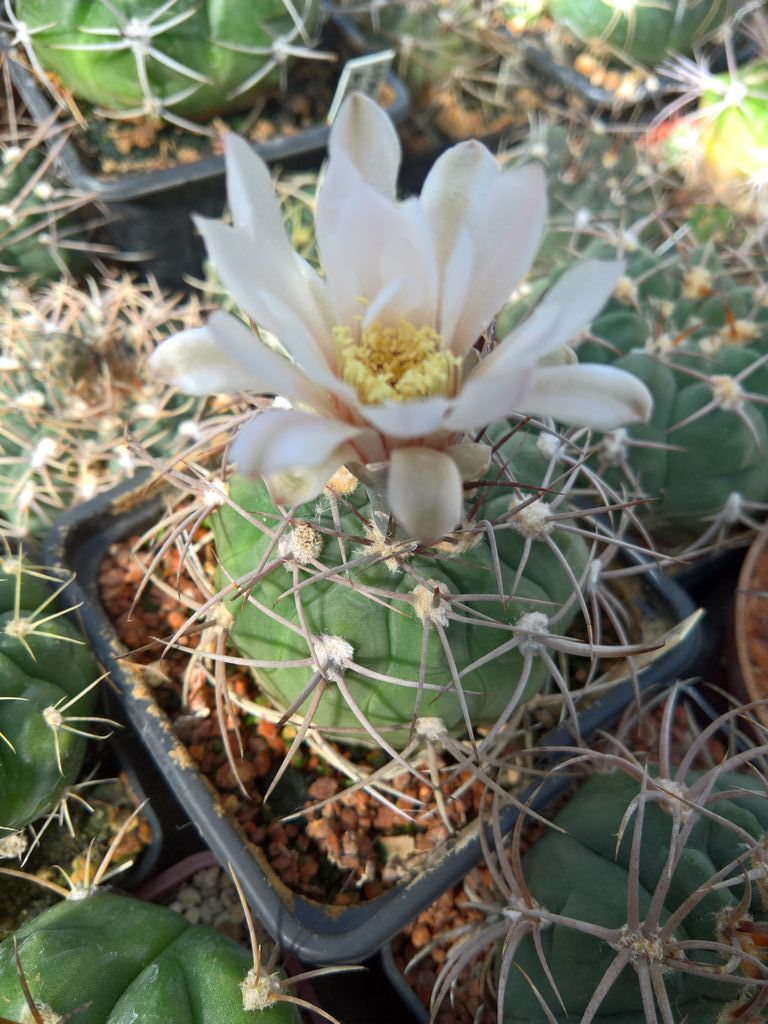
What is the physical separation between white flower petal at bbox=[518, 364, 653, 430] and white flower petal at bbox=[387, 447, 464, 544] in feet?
0.18

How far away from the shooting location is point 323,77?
1307 mm

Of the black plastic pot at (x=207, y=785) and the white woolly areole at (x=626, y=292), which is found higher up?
the white woolly areole at (x=626, y=292)

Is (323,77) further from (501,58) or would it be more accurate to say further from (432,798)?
(432,798)

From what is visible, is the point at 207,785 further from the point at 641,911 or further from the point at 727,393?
the point at 727,393

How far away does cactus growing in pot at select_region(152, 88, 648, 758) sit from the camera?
0.36 m

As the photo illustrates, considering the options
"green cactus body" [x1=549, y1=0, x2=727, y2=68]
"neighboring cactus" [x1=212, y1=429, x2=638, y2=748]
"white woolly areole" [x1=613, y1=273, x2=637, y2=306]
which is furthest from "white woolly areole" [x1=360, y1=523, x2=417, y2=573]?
"green cactus body" [x1=549, y1=0, x2=727, y2=68]

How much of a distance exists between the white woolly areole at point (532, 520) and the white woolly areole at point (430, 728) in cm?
17

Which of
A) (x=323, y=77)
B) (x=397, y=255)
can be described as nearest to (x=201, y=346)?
(x=397, y=255)

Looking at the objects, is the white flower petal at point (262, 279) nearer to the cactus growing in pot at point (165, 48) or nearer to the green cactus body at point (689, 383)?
the green cactus body at point (689, 383)

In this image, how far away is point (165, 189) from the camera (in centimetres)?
114

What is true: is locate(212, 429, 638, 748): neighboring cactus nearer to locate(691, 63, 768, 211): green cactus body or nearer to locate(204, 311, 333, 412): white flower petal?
locate(204, 311, 333, 412): white flower petal

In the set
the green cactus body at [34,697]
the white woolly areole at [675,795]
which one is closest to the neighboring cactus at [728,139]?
the white woolly areole at [675,795]

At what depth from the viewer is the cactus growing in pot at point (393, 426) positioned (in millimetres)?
362

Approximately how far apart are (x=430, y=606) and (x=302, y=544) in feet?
0.35
